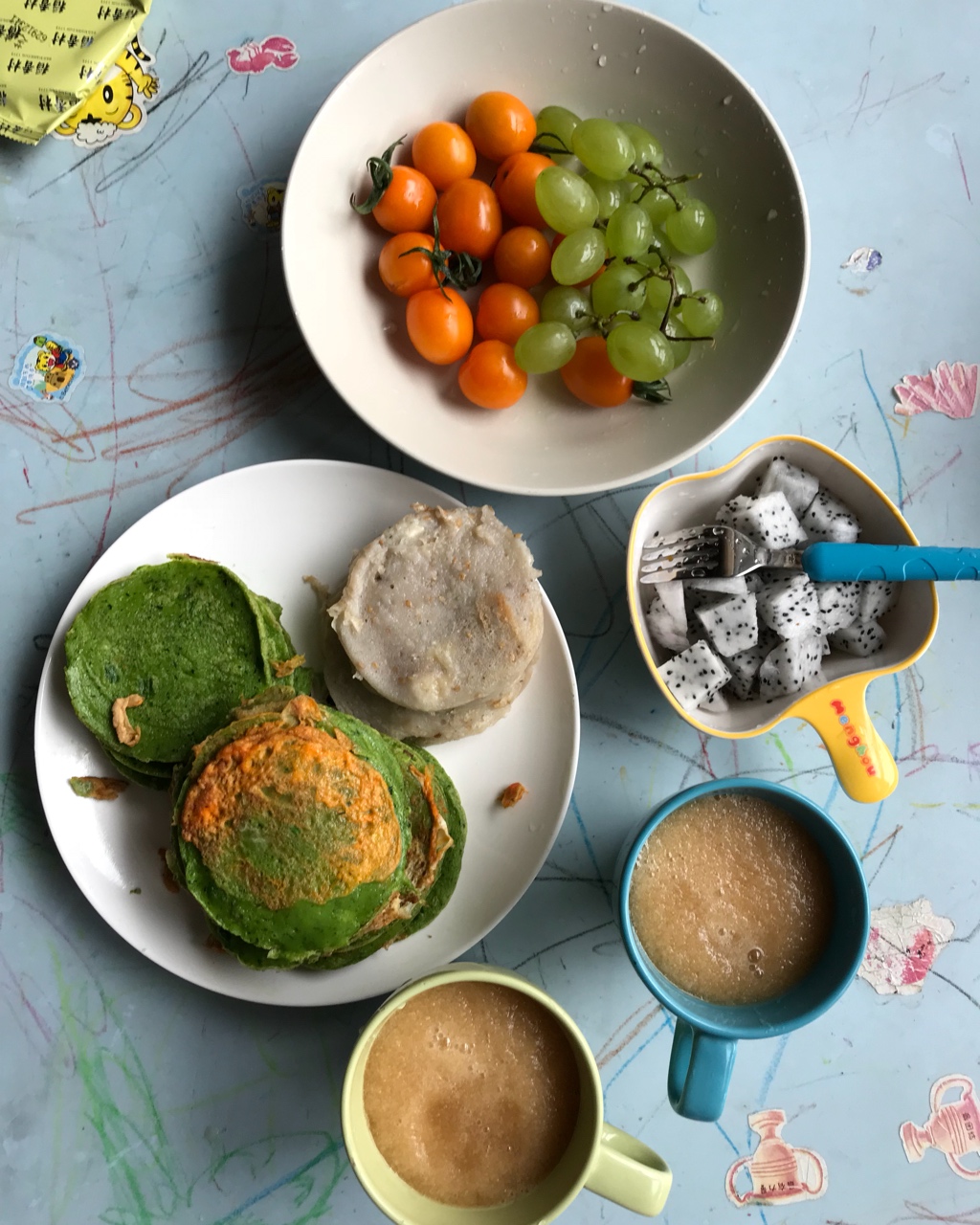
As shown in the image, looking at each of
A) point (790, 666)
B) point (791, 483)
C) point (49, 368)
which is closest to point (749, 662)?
point (790, 666)

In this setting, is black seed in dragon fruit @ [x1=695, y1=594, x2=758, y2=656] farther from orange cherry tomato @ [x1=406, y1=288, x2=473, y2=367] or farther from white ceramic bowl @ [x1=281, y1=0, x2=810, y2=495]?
orange cherry tomato @ [x1=406, y1=288, x2=473, y2=367]

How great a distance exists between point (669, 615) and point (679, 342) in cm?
39

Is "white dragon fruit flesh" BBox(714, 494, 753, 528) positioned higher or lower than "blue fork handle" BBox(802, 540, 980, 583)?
higher

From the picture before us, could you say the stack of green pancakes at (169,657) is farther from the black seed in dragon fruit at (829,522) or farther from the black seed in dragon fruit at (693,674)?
the black seed in dragon fruit at (829,522)

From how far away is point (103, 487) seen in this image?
1.30 meters

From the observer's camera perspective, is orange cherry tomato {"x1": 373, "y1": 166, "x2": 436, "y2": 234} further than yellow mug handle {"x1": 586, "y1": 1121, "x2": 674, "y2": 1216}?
Yes

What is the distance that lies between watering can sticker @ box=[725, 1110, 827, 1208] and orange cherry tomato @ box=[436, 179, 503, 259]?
1.38 metres

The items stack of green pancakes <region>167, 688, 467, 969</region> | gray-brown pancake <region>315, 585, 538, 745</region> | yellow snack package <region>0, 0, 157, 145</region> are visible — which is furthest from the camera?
yellow snack package <region>0, 0, 157, 145</region>

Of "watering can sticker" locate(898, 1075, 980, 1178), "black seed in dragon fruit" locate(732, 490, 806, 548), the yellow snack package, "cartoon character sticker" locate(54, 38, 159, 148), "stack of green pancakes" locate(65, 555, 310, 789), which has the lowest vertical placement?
"watering can sticker" locate(898, 1075, 980, 1178)

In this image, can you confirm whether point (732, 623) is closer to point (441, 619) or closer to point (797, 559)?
point (797, 559)

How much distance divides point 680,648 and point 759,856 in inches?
11.8

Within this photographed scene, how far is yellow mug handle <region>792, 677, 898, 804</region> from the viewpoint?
1.14 metres

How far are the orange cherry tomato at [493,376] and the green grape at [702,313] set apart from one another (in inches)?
9.5

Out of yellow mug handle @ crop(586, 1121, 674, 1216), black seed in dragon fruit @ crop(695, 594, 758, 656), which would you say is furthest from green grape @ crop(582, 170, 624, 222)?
yellow mug handle @ crop(586, 1121, 674, 1216)
